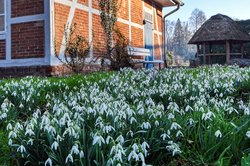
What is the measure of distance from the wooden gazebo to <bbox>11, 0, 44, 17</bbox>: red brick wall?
1334 centimetres

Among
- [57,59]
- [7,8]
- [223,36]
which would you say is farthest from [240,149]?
[223,36]

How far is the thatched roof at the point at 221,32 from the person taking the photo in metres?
20.0

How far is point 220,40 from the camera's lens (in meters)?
20.1

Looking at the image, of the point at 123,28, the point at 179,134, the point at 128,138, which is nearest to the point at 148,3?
the point at 123,28

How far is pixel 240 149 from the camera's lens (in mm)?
2297

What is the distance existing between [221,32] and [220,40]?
1.93ft

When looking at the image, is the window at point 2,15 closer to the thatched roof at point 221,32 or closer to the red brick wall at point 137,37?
the red brick wall at point 137,37


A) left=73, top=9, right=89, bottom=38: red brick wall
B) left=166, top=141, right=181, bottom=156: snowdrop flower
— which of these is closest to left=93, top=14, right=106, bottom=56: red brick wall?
left=73, top=9, right=89, bottom=38: red brick wall

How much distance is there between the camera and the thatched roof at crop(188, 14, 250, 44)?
20.0 metres

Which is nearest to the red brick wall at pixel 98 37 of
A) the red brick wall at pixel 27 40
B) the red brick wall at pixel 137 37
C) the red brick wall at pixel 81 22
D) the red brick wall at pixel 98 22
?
the red brick wall at pixel 98 22

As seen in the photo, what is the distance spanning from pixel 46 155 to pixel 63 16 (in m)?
A: 7.29

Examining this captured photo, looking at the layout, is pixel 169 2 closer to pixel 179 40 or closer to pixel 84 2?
pixel 84 2

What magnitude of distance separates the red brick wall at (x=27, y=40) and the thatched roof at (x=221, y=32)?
13.4 m

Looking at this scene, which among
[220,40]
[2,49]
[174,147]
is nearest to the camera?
[174,147]
